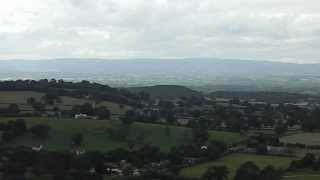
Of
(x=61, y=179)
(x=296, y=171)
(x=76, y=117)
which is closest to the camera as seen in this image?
(x=61, y=179)

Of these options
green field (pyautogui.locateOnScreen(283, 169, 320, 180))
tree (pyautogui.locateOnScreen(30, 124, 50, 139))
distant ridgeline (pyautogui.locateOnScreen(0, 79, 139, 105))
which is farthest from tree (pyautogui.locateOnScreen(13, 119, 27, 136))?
distant ridgeline (pyautogui.locateOnScreen(0, 79, 139, 105))

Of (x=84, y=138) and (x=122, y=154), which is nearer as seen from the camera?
(x=122, y=154)

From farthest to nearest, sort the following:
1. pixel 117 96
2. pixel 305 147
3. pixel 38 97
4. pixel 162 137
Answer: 1. pixel 117 96
2. pixel 38 97
3. pixel 162 137
4. pixel 305 147

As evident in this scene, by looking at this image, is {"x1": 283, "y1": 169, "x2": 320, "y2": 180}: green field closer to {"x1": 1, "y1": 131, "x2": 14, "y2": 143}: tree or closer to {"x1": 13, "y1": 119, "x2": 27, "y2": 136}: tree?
{"x1": 1, "y1": 131, "x2": 14, "y2": 143}: tree

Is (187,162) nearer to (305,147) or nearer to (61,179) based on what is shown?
(305,147)

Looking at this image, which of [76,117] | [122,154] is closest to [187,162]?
[122,154]

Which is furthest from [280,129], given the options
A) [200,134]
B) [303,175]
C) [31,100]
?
[31,100]
